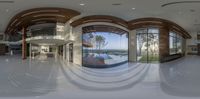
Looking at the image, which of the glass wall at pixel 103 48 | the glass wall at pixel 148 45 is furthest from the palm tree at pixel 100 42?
the glass wall at pixel 148 45

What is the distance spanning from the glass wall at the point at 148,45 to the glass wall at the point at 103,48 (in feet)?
8.25

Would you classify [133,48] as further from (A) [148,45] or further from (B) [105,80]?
(B) [105,80]

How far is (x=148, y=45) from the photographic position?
63.9 feet

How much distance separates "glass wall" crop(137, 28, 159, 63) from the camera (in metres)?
18.2

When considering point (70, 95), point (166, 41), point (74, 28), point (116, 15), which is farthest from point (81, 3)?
point (166, 41)

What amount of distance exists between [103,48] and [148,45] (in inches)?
212

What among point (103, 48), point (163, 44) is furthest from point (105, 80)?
point (163, 44)

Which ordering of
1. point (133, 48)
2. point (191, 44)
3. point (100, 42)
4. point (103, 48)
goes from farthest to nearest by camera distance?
point (191, 44)
point (133, 48)
point (103, 48)
point (100, 42)

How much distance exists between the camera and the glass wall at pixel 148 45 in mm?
18250

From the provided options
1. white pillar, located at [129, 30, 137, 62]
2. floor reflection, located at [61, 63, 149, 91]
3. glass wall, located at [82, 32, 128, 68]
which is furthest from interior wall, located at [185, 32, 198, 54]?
floor reflection, located at [61, 63, 149, 91]

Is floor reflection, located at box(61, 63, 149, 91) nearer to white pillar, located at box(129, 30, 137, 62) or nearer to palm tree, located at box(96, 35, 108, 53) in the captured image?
palm tree, located at box(96, 35, 108, 53)

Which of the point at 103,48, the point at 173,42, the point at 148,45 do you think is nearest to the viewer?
the point at 103,48

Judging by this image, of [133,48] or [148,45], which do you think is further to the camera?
[148,45]

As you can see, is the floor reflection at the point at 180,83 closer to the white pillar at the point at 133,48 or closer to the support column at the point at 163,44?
the white pillar at the point at 133,48
